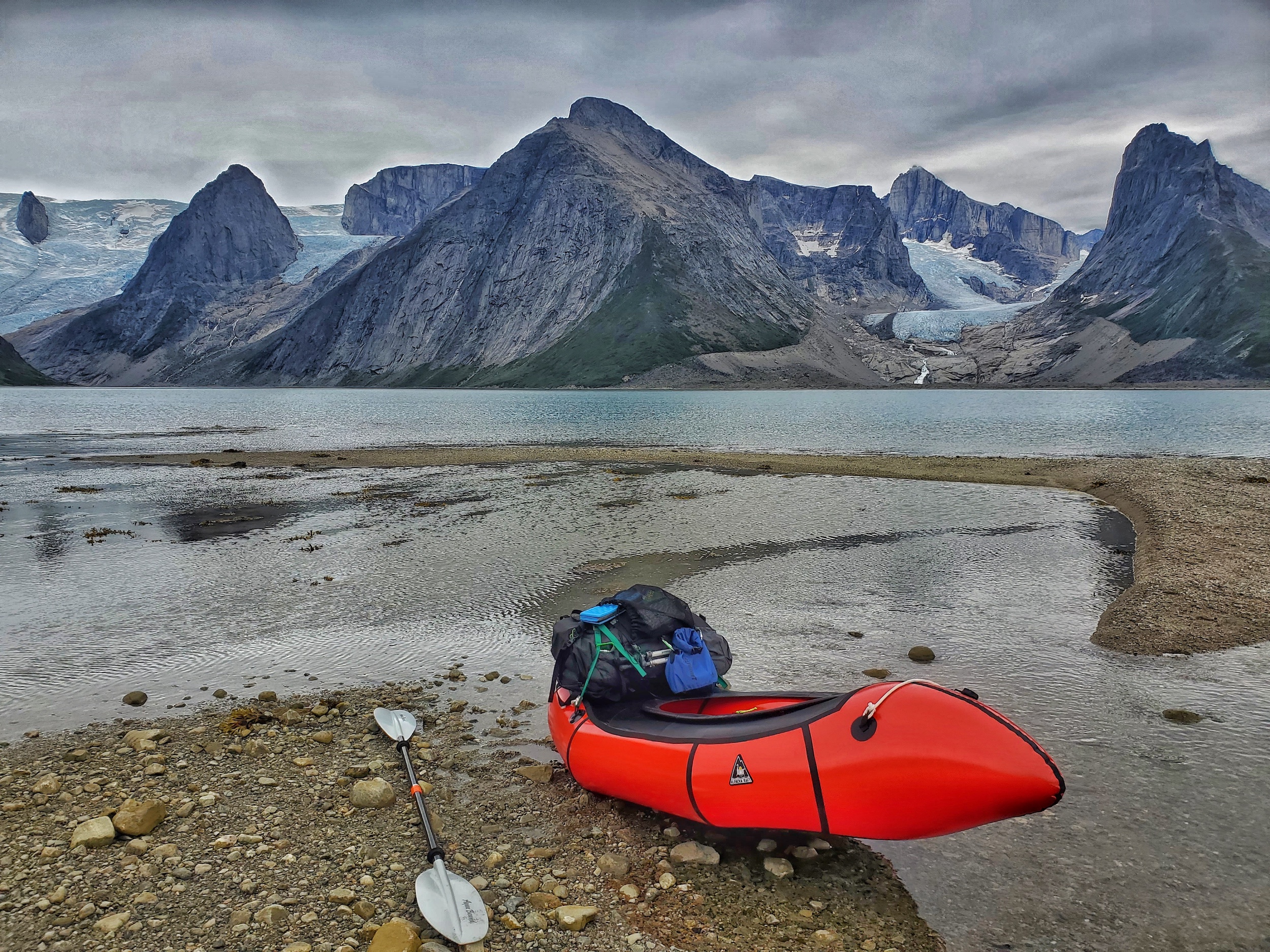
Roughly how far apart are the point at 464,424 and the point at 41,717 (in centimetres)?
6690

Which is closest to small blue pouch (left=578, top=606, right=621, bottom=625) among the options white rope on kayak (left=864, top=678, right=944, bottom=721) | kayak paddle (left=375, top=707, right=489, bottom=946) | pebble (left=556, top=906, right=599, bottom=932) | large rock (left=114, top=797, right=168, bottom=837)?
kayak paddle (left=375, top=707, right=489, bottom=946)

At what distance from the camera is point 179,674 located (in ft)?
36.0

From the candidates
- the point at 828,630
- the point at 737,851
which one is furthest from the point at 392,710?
the point at 828,630

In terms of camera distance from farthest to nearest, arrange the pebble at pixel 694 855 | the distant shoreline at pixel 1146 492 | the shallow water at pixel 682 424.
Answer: the shallow water at pixel 682 424
the distant shoreline at pixel 1146 492
the pebble at pixel 694 855

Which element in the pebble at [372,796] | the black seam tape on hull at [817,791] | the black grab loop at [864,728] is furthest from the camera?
the pebble at [372,796]

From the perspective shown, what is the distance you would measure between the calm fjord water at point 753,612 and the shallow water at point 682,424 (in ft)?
60.1

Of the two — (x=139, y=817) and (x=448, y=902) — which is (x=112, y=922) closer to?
(x=139, y=817)

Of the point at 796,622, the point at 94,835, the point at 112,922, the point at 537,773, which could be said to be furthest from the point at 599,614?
the point at 796,622

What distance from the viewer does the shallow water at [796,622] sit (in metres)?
6.34

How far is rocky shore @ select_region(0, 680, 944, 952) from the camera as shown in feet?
18.1

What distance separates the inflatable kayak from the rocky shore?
539 mm

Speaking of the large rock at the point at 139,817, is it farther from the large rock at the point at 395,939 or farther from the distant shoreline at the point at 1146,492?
the distant shoreline at the point at 1146,492

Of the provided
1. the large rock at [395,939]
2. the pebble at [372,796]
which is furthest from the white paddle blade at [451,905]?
the pebble at [372,796]

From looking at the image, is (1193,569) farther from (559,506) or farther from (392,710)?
(559,506)
